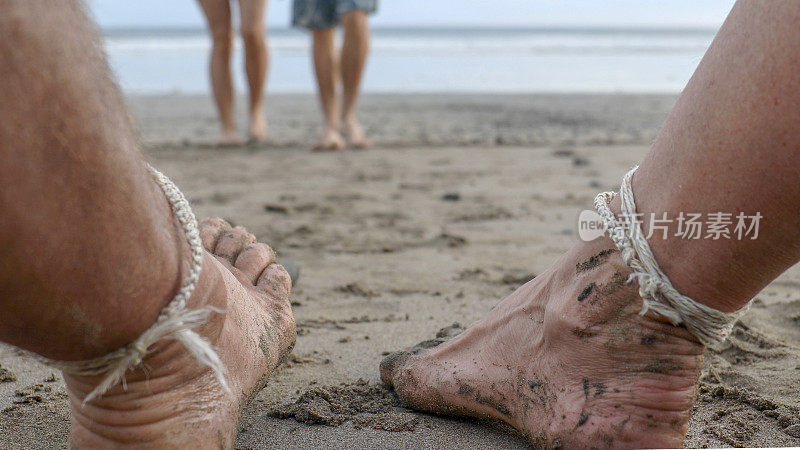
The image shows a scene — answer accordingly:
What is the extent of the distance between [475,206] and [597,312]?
208 centimetres

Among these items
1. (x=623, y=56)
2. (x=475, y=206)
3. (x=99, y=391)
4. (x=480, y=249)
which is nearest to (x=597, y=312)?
(x=99, y=391)

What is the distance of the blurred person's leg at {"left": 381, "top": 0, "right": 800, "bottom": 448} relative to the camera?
0.99m

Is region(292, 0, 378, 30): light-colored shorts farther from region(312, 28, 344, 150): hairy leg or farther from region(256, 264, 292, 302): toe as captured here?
region(256, 264, 292, 302): toe

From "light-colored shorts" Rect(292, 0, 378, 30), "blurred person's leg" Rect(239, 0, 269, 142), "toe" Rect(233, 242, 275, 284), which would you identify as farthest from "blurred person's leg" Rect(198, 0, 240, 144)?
"toe" Rect(233, 242, 275, 284)

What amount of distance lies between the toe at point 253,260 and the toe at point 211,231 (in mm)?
71

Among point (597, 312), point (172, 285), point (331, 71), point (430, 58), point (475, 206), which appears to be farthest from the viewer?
point (430, 58)

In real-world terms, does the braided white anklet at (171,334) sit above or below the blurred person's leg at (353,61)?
above

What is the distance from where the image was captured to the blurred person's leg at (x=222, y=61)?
5.08 metres

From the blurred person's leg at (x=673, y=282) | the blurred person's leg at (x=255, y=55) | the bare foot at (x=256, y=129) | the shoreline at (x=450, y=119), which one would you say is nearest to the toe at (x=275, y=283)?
the blurred person's leg at (x=673, y=282)

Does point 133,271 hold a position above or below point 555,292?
above

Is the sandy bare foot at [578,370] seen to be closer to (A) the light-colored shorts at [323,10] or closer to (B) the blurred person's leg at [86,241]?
(B) the blurred person's leg at [86,241]

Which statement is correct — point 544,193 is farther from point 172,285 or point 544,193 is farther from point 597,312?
point 172,285

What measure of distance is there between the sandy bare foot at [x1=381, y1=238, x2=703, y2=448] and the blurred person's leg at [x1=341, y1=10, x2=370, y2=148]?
379cm

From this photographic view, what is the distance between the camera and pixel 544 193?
11.5 ft
